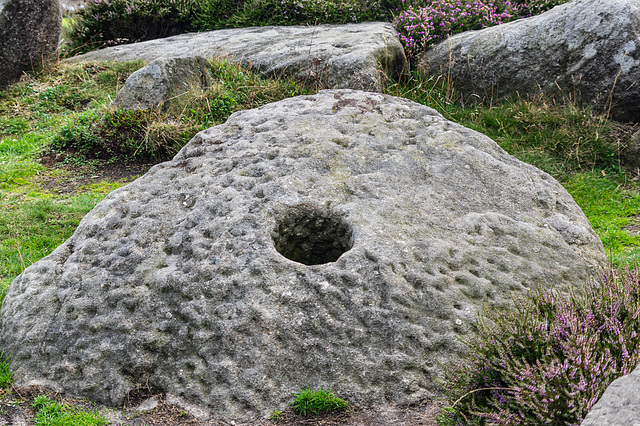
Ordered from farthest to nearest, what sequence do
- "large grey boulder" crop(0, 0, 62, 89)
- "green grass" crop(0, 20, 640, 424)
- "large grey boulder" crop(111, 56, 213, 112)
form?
"large grey boulder" crop(0, 0, 62, 89)
"large grey boulder" crop(111, 56, 213, 112)
"green grass" crop(0, 20, 640, 424)

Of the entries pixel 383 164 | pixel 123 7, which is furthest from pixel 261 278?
pixel 123 7

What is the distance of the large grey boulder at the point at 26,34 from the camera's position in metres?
9.59

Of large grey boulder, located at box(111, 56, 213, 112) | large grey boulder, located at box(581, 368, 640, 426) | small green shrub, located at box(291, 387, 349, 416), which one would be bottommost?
small green shrub, located at box(291, 387, 349, 416)

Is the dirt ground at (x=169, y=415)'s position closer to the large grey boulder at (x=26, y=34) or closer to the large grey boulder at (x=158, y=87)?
the large grey boulder at (x=158, y=87)

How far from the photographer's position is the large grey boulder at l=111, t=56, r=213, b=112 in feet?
25.3

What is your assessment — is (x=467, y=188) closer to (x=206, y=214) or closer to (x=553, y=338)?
(x=553, y=338)

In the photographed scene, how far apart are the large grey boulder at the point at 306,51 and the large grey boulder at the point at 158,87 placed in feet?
2.37

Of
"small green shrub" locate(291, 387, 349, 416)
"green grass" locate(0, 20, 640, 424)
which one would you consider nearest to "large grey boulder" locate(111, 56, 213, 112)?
"green grass" locate(0, 20, 640, 424)

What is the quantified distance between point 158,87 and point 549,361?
687 cm

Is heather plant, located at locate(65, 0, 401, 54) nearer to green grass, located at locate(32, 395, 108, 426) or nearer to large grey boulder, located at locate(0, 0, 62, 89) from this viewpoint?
large grey boulder, located at locate(0, 0, 62, 89)

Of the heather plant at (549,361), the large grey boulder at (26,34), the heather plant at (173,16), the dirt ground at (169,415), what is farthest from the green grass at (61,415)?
the heather plant at (173,16)

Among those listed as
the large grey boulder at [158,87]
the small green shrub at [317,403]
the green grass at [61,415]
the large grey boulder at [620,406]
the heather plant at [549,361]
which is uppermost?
the large grey boulder at [158,87]

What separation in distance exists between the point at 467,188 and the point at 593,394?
76.5 inches

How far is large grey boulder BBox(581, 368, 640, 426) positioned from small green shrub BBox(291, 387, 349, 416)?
4.79ft
